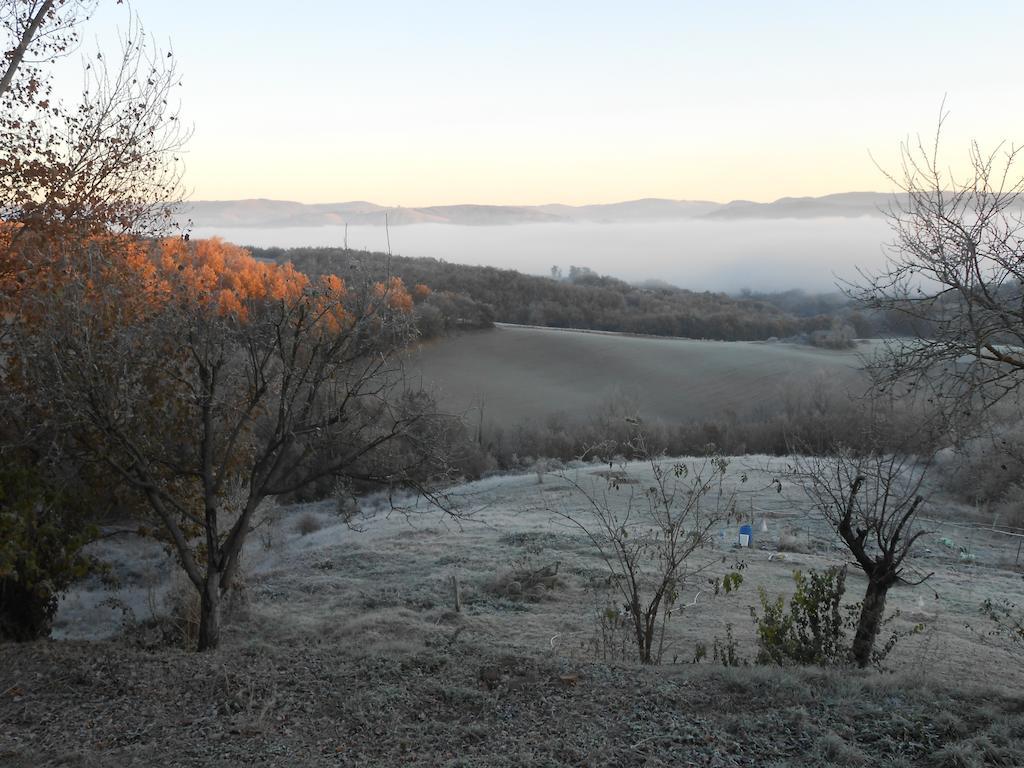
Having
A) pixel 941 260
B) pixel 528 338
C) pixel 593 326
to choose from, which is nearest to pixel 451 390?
pixel 528 338

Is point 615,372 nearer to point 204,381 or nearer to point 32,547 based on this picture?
point 204,381

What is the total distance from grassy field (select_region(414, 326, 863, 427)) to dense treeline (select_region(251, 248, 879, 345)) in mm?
6651

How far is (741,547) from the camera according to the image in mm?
18438

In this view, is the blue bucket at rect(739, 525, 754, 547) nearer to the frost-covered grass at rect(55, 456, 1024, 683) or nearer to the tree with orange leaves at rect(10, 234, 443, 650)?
the frost-covered grass at rect(55, 456, 1024, 683)

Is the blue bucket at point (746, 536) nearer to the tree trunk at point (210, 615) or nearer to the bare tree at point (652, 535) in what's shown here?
the bare tree at point (652, 535)

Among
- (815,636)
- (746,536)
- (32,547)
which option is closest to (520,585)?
(746,536)

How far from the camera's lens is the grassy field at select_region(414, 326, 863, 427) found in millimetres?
51438

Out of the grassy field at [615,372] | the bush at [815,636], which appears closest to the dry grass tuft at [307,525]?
the bush at [815,636]

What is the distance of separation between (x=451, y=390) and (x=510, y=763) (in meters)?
47.7

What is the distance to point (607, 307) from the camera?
289ft

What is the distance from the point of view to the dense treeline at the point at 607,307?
244ft

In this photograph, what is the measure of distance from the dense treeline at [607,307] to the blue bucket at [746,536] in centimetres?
5005

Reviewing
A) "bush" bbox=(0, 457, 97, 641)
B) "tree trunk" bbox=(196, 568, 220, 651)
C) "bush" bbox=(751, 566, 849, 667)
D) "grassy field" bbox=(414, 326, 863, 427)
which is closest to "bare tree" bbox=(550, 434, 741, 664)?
"bush" bbox=(751, 566, 849, 667)

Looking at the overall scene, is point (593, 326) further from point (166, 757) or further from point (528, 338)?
point (166, 757)
